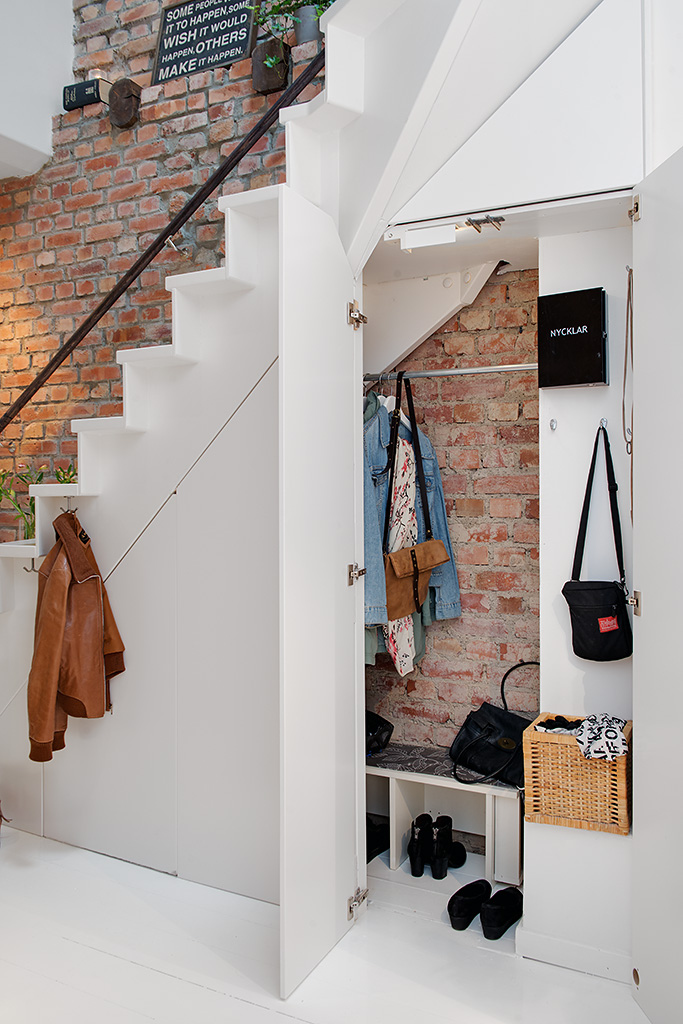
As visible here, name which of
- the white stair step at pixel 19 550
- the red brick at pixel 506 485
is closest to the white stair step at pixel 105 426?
the white stair step at pixel 19 550

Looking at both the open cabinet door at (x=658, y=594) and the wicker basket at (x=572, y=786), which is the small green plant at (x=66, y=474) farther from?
the open cabinet door at (x=658, y=594)

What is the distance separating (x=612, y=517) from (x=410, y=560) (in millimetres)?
709

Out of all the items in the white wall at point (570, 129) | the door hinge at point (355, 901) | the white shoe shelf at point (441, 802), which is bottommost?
the door hinge at point (355, 901)

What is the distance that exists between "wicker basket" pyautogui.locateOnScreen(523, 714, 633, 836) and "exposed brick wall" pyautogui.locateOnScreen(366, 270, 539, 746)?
0.66 meters

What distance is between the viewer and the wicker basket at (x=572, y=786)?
2.14m

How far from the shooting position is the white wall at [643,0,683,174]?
202 cm

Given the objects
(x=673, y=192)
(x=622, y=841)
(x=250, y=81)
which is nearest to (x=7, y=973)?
(x=622, y=841)

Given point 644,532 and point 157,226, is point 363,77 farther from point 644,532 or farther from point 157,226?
point 644,532

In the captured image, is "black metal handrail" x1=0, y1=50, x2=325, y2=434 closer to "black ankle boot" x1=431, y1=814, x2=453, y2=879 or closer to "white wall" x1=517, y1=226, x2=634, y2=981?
"white wall" x1=517, y1=226, x2=634, y2=981

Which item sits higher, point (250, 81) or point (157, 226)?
point (250, 81)

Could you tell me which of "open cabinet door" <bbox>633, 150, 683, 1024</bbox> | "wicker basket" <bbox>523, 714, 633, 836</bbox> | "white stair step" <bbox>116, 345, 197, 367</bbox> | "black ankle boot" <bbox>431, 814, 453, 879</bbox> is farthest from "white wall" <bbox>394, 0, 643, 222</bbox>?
"black ankle boot" <bbox>431, 814, 453, 879</bbox>

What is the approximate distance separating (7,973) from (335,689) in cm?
120

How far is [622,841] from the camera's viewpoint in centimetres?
214

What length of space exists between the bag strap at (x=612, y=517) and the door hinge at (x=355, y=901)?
1.18m
